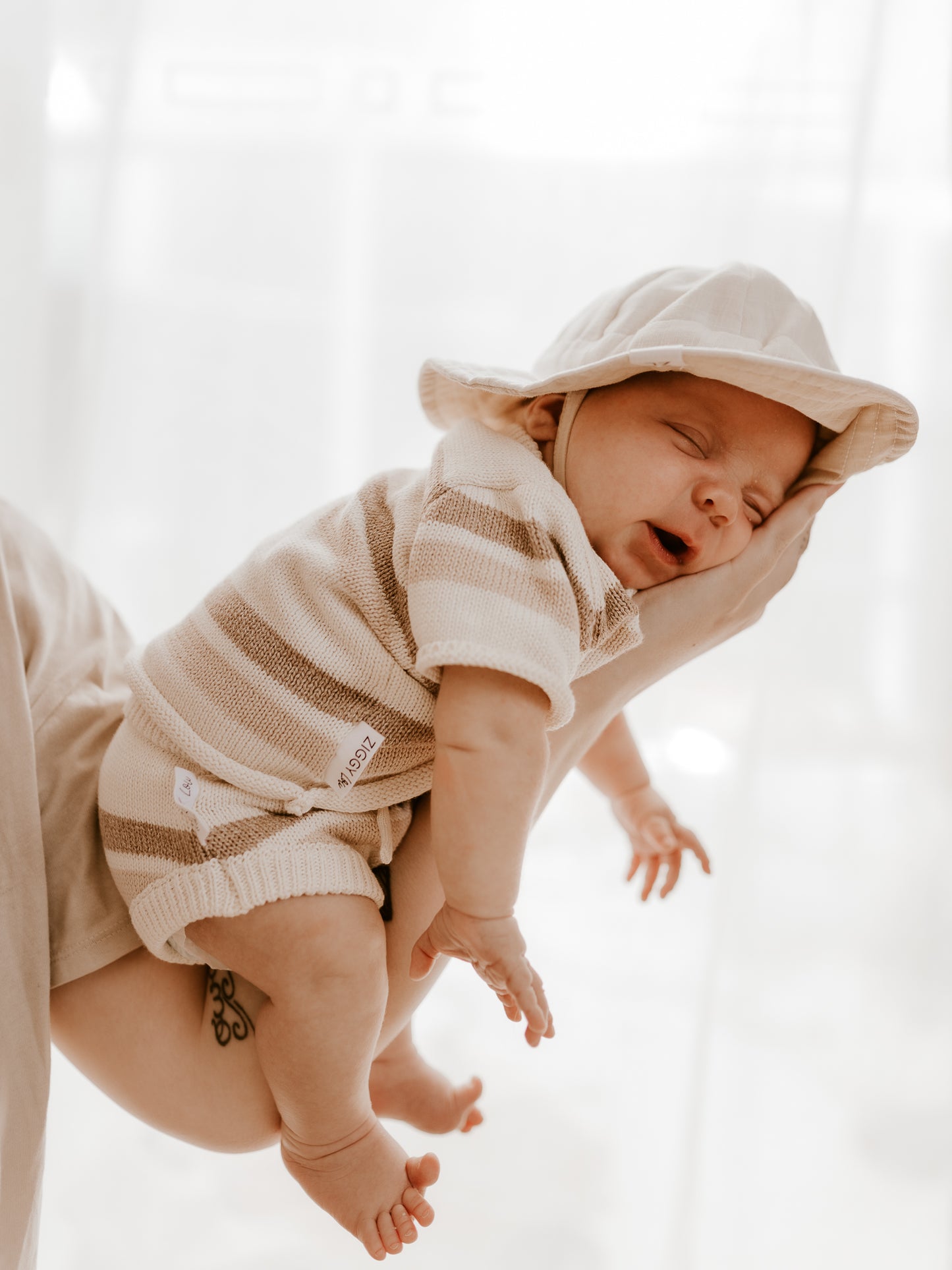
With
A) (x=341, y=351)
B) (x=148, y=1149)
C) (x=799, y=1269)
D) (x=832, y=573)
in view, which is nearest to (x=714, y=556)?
(x=832, y=573)

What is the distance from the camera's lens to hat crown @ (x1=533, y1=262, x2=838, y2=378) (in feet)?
2.54

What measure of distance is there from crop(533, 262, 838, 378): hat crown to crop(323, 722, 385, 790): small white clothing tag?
290 mm

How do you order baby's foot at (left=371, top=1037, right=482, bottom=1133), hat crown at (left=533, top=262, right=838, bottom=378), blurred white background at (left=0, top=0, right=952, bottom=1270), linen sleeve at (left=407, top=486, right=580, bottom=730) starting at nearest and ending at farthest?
linen sleeve at (left=407, top=486, right=580, bottom=730) → hat crown at (left=533, top=262, right=838, bottom=378) → baby's foot at (left=371, top=1037, right=482, bottom=1133) → blurred white background at (left=0, top=0, right=952, bottom=1270)

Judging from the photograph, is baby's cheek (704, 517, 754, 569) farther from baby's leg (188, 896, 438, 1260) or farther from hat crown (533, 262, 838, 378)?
baby's leg (188, 896, 438, 1260)

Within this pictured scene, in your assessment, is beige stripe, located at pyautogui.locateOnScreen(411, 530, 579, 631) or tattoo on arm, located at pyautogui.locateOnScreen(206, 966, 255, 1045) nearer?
beige stripe, located at pyautogui.locateOnScreen(411, 530, 579, 631)

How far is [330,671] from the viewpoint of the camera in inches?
29.7

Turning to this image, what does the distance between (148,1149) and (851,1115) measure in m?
0.95

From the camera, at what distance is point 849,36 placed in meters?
1.41

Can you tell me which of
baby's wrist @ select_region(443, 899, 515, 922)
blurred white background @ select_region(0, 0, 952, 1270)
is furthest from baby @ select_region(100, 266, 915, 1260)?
blurred white background @ select_region(0, 0, 952, 1270)

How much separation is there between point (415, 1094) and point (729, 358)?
2.21 feet

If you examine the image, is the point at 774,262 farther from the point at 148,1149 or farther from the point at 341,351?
the point at 148,1149

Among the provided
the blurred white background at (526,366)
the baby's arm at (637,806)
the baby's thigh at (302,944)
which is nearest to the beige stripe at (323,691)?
the baby's thigh at (302,944)

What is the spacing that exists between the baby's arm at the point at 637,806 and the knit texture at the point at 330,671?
0.29 m

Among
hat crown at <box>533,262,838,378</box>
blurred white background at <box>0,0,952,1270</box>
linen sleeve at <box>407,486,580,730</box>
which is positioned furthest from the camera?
blurred white background at <box>0,0,952,1270</box>
